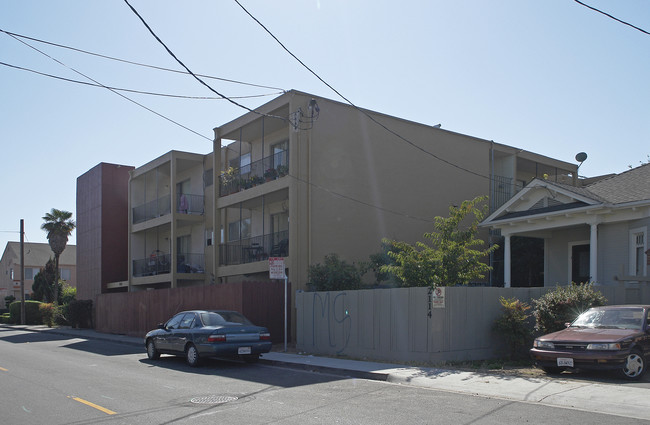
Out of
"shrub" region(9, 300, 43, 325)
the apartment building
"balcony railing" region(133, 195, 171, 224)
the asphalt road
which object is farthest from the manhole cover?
the apartment building

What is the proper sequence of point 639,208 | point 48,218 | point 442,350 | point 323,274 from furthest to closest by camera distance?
point 48,218
point 323,274
point 639,208
point 442,350

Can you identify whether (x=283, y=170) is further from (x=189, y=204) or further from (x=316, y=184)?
(x=189, y=204)

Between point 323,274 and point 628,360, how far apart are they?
925 cm

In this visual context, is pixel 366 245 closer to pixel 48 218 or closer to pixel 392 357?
pixel 392 357

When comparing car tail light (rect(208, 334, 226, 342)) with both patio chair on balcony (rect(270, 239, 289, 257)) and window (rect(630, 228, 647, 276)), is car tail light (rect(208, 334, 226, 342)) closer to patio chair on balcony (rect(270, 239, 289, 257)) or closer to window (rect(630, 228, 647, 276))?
patio chair on balcony (rect(270, 239, 289, 257))

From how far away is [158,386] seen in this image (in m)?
11.2

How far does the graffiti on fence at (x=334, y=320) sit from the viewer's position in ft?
50.2

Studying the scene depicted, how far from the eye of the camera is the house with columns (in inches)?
648

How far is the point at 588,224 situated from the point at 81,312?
2682 cm

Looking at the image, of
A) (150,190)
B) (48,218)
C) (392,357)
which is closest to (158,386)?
(392,357)

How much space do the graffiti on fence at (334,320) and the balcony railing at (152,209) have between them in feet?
49.7

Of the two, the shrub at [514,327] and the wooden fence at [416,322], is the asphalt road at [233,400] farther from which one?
the shrub at [514,327]

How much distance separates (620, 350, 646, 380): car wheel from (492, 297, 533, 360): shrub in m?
3.05

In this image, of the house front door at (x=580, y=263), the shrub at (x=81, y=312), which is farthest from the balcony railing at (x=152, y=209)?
the house front door at (x=580, y=263)
